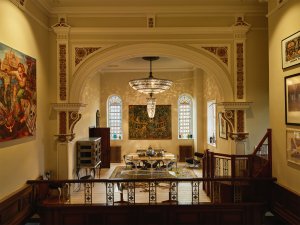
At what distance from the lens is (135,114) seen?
47.9 ft

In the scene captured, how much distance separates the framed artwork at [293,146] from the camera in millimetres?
4629

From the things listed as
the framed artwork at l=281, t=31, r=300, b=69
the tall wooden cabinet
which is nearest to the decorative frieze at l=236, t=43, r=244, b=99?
the framed artwork at l=281, t=31, r=300, b=69

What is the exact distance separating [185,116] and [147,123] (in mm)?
2023

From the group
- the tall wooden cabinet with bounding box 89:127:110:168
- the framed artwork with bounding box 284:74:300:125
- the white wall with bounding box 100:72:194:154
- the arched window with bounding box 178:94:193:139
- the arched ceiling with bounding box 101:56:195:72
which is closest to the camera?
the framed artwork with bounding box 284:74:300:125

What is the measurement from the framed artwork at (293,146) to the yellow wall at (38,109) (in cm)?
484

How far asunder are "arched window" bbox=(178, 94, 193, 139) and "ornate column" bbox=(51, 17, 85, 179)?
842cm

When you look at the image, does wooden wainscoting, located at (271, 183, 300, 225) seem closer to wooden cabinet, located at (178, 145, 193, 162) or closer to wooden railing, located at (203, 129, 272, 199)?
wooden railing, located at (203, 129, 272, 199)

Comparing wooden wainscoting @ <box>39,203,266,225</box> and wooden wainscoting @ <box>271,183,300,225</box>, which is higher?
wooden wainscoting @ <box>271,183,300,225</box>

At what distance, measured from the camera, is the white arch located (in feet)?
22.9

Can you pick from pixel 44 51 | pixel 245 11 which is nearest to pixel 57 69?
pixel 44 51

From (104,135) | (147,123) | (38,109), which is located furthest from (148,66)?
(38,109)

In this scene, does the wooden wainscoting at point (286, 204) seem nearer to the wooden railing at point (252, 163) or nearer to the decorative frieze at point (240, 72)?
the wooden railing at point (252, 163)

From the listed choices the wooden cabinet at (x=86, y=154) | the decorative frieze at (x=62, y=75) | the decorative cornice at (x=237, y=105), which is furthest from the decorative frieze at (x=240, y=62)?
the wooden cabinet at (x=86, y=154)

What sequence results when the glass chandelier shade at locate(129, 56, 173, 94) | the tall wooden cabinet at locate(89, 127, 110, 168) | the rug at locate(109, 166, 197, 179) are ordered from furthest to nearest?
the tall wooden cabinet at locate(89, 127, 110, 168), the glass chandelier shade at locate(129, 56, 173, 94), the rug at locate(109, 166, 197, 179)
